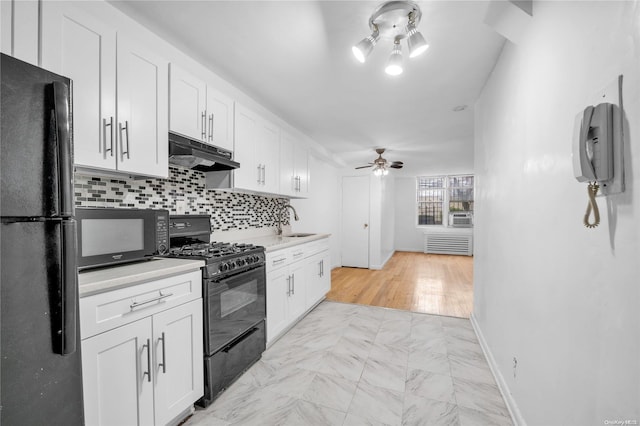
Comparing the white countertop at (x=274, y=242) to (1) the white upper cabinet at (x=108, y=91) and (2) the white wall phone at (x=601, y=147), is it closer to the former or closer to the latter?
(1) the white upper cabinet at (x=108, y=91)

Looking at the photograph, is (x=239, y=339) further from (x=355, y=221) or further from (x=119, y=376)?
(x=355, y=221)

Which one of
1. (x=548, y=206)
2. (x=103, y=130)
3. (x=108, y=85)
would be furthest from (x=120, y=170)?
(x=548, y=206)

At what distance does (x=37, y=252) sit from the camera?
85 centimetres

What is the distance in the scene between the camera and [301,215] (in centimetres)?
449

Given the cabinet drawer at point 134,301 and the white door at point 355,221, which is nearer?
the cabinet drawer at point 134,301

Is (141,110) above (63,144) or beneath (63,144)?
above

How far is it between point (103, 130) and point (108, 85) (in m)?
0.25

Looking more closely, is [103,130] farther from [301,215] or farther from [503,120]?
[301,215]

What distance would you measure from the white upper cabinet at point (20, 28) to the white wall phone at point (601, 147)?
2.12 meters

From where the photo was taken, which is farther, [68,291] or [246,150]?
[246,150]

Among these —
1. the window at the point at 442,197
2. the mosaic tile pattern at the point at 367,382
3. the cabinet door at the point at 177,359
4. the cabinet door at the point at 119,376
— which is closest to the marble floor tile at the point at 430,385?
the mosaic tile pattern at the point at 367,382

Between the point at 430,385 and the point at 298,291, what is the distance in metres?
1.49

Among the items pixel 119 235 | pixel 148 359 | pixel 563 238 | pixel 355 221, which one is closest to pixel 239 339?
pixel 148 359

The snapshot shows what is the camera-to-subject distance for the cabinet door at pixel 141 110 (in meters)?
1.52
